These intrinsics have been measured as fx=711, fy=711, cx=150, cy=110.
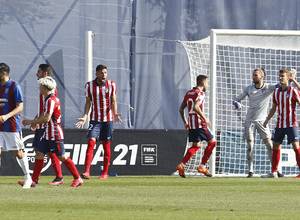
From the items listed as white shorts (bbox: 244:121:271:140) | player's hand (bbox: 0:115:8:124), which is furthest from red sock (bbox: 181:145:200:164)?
player's hand (bbox: 0:115:8:124)

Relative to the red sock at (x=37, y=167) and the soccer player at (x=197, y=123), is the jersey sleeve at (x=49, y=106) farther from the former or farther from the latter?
the soccer player at (x=197, y=123)

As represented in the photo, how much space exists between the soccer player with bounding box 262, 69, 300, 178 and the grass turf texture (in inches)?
78.7

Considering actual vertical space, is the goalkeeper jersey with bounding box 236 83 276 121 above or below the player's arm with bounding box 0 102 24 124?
above

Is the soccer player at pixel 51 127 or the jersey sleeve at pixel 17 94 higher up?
the jersey sleeve at pixel 17 94

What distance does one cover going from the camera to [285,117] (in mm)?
11047

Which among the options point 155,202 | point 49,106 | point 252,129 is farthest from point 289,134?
point 155,202

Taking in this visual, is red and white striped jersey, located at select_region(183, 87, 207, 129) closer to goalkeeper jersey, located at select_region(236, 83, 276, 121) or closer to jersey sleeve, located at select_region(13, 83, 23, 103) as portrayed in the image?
goalkeeper jersey, located at select_region(236, 83, 276, 121)

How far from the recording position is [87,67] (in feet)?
39.9

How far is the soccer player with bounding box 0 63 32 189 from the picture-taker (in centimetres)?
806

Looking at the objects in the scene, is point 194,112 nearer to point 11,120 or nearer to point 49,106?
point 49,106

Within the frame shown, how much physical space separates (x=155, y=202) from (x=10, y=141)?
89.6 inches

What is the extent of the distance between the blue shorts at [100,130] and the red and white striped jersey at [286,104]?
8.69 ft

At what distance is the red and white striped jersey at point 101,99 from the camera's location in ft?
34.9

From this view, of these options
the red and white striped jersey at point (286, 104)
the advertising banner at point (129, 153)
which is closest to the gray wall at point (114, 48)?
the advertising banner at point (129, 153)
